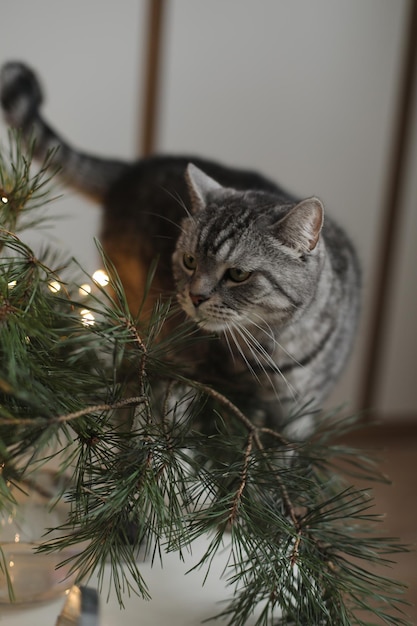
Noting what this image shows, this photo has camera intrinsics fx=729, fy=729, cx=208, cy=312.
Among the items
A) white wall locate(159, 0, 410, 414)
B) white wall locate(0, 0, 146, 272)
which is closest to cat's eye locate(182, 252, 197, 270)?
white wall locate(0, 0, 146, 272)

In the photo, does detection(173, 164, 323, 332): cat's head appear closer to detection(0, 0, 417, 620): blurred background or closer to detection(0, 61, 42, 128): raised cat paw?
detection(0, 61, 42, 128): raised cat paw

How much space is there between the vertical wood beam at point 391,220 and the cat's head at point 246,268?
125cm

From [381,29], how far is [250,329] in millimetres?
1260

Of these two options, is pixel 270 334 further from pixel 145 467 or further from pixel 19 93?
pixel 19 93

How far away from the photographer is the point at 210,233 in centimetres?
72

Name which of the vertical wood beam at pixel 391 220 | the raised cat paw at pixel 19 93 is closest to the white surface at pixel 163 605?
the raised cat paw at pixel 19 93

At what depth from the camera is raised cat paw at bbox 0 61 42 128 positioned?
2.53ft

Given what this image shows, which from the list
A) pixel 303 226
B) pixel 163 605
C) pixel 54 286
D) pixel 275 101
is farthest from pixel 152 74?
pixel 163 605

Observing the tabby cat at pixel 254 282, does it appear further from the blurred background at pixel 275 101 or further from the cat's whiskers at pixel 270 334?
the blurred background at pixel 275 101

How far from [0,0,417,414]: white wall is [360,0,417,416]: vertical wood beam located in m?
0.03

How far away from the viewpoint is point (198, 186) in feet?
2.44

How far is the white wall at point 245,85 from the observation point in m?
1.44

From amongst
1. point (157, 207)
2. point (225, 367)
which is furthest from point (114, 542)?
point (157, 207)

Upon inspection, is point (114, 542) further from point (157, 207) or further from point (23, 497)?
point (157, 207)
